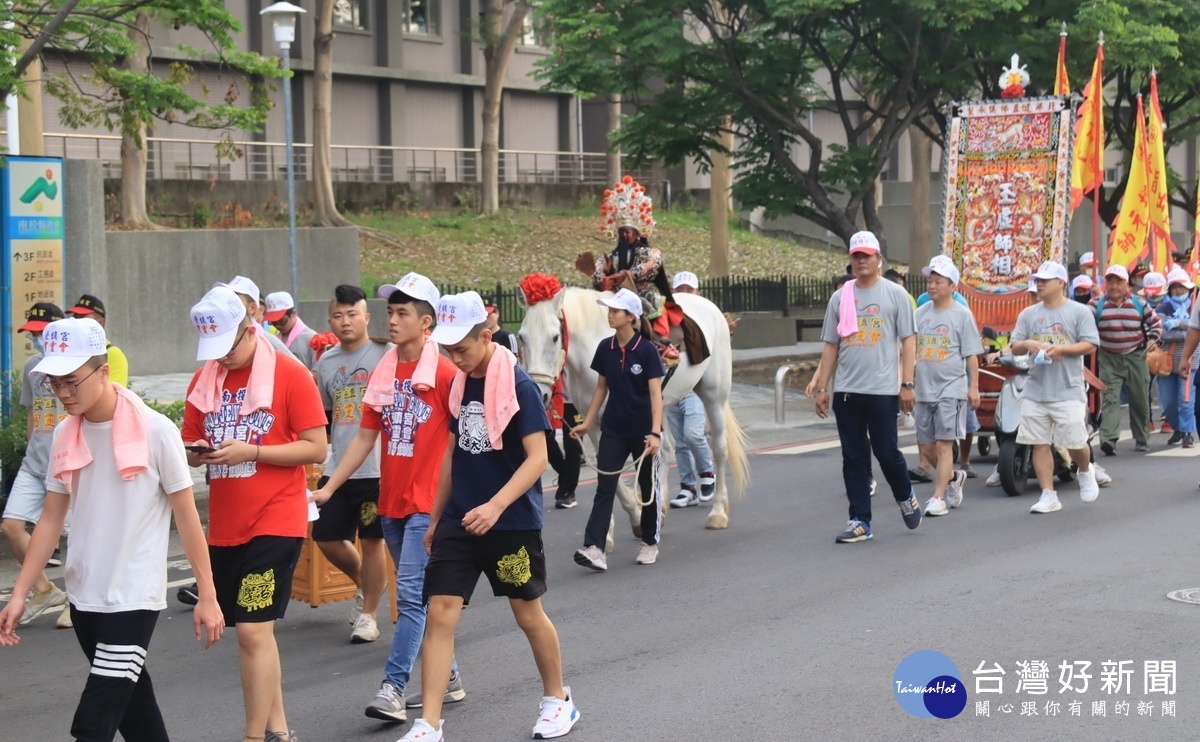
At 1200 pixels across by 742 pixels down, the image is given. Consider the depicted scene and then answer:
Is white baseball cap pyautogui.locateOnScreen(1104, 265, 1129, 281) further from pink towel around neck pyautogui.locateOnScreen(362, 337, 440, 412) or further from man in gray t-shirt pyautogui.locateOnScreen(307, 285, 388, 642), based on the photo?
pink towel around neck pyautogui.locateOnScreen(362, 337, 440, 412)

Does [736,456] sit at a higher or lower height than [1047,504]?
higher

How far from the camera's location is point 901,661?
6.96 meters

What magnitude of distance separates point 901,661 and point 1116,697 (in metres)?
1.04

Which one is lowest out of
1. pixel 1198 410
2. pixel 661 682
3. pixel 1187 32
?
pixel 661 682

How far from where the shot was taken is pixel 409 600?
6.31 meters

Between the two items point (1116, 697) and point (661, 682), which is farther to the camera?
point (661, 682)

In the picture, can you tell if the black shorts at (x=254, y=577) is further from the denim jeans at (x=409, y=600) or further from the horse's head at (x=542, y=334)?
the horse's head at (x=542, y=334)

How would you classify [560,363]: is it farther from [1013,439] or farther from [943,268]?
[1013,439]

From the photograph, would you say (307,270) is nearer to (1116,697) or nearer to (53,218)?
(53,218)

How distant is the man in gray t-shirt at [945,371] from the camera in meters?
11.2

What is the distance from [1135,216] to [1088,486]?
9.48m

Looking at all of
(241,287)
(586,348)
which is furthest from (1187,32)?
(241,287)

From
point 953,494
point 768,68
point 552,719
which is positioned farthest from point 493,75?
point 552,719

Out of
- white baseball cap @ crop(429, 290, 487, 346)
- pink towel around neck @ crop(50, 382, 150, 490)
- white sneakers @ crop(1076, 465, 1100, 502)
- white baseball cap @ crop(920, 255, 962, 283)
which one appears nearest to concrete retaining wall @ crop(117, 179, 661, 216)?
white baseball cap @ crop(920, 255, 962, 283)
